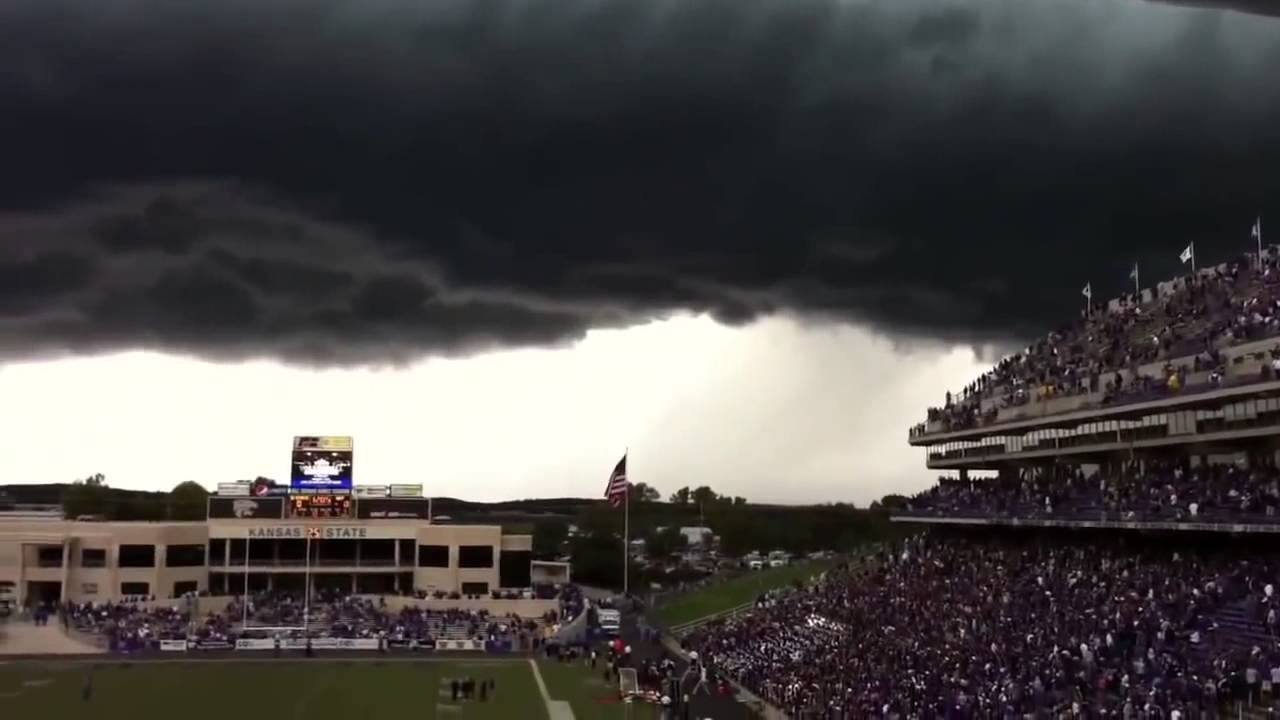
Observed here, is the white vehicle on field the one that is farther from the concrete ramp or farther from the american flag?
the concrete ramp

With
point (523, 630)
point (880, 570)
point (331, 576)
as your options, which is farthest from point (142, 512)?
point (880, 570)

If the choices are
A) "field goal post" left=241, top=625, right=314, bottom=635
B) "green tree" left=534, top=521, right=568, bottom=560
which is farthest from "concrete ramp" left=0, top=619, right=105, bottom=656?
"green tree" left=534, top=521, right=568, bottom=560

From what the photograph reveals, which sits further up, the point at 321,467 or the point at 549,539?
the point at 321,467

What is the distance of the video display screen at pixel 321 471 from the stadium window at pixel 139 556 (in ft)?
32.3

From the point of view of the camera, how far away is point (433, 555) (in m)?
82.1

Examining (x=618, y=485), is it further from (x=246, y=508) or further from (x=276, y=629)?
A: (x=246, y=508)

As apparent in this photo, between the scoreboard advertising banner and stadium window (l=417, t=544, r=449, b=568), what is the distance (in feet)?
22.7

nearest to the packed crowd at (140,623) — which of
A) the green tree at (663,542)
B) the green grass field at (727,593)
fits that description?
the green grass field at (727,593)

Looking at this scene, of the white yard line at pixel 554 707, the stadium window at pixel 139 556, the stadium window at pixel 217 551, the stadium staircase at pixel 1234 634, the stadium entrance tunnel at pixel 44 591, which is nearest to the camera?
the stadium staircase at pixel 1234 634

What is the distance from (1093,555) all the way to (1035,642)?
7.46 meters

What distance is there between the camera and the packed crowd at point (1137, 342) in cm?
3884

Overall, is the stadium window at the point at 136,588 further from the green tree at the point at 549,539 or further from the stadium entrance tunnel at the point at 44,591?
the green tree at the point at 549,539

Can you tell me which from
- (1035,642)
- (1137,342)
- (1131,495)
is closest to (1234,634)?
(1035,642)

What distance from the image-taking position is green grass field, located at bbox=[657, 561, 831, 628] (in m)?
74.6
